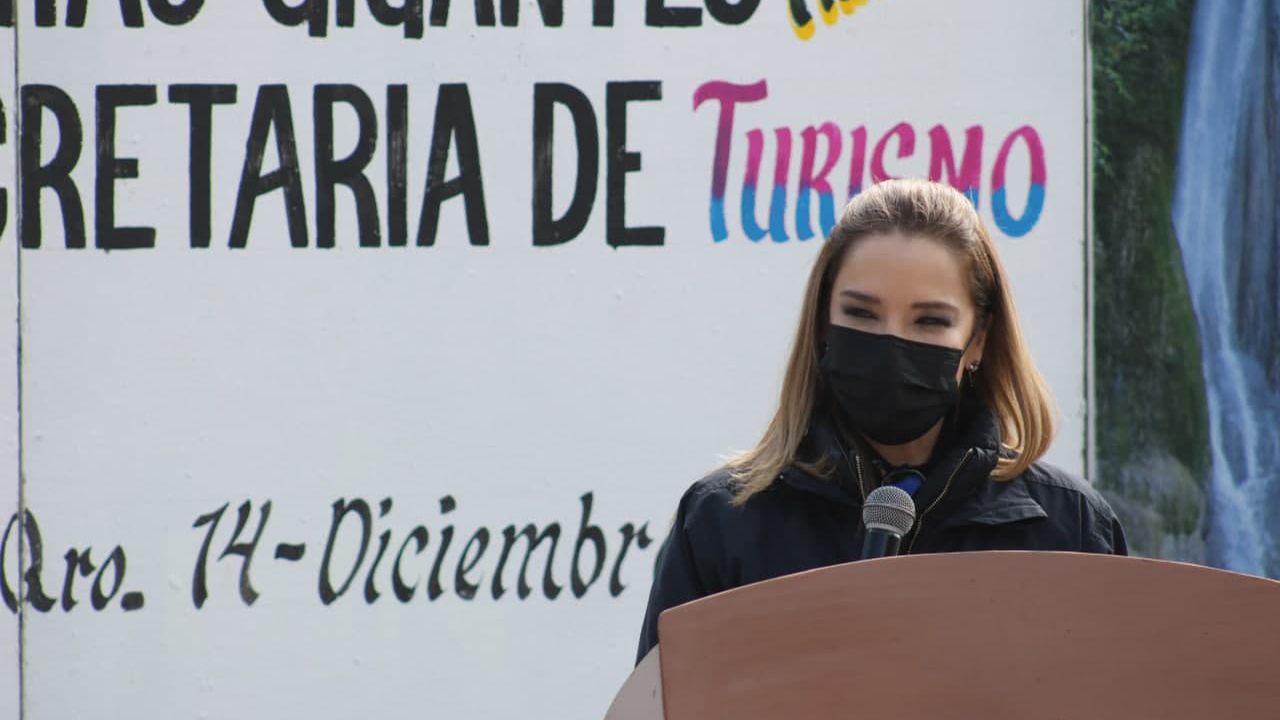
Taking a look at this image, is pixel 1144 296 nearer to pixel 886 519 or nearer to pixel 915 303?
pixel 915 303

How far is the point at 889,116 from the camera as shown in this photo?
3254mm

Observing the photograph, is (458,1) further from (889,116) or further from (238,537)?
(238,537)

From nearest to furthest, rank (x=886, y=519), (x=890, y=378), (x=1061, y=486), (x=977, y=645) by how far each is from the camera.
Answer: (x=977, y=645) < (x=886, y=519) < (x=890, y=378) < (x=1061, y=486)

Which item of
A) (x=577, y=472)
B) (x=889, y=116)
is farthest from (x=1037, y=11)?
(x=577, y=472)

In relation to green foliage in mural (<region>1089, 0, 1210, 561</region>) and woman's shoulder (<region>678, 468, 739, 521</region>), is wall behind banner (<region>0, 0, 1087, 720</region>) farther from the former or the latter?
woman's shoulder (<region>678, 468, 739, 521</region>)

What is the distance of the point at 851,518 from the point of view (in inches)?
66.7

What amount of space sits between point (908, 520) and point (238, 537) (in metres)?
2.14

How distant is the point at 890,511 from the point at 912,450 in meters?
0.33

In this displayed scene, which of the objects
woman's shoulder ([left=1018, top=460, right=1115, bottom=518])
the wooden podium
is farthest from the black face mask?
the wooden podium

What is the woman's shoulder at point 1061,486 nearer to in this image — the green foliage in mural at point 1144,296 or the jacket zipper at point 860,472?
the jacket zipper at point 860,472

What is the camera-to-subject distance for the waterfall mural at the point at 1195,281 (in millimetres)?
3309

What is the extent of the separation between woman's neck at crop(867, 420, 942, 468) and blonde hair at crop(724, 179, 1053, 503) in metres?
0.09

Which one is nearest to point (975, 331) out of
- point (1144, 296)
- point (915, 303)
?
point (915, 303)

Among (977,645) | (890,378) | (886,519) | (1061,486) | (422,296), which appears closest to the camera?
(977,645)
